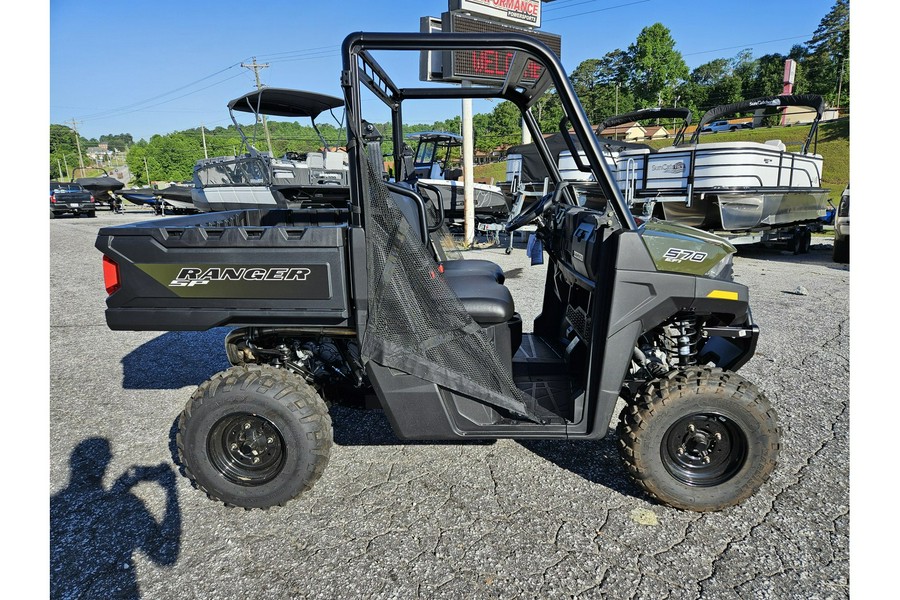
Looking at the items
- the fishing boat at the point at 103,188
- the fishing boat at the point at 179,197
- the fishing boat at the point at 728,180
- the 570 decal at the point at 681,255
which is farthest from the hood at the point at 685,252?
the fishing boat at the point at 103,188

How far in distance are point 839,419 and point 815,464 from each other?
0.75 metres

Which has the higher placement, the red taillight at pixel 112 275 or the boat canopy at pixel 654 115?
the boat canopy at pixel 654 115

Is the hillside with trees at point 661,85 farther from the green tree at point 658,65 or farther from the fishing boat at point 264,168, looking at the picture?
the fishing boat at point 264,168

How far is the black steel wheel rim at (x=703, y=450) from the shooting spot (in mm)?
2484

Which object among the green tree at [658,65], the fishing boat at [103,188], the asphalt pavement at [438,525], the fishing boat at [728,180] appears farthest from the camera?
the green tree at [658,65]

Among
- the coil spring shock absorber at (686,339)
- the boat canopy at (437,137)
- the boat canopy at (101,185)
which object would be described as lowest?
the coil spring shock absorber at (686,339)

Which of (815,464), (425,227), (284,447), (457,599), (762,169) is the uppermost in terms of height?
(762,169)

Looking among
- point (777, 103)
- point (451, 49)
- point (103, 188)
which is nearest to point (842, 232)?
point (777, 103)

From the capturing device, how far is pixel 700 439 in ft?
8.26

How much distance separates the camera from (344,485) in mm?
2799

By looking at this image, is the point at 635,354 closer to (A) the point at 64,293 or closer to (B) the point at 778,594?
(B) the point at 778,594

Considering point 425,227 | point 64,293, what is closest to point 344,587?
point 425,227

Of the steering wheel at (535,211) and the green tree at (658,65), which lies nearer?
the steering wheel at (535,211)

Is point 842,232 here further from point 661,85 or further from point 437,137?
point 661,85
